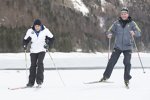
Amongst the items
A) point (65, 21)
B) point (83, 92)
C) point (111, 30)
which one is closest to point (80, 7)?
point (65, 21)

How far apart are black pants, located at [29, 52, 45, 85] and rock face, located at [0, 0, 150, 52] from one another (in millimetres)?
26000

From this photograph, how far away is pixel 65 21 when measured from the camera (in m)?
42.4

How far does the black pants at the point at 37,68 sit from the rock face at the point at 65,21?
26000mm

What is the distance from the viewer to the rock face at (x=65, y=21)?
131ft

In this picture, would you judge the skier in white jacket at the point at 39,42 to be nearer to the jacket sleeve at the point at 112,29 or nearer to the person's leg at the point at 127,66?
the jacket sleeve at the point at 112,29

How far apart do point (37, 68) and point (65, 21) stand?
2987cm

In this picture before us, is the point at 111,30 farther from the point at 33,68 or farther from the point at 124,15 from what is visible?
the point at 33,68

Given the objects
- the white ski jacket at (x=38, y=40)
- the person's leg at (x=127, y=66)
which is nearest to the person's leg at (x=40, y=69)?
the white ski jacket at (x=38, y=40)

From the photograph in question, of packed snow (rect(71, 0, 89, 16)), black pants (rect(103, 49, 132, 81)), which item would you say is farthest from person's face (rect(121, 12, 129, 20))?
packed snow (rect(71, 0, 89, 16))

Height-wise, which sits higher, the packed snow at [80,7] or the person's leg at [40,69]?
the packed snow at [80,7]

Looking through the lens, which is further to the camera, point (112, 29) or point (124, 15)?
point (112, 29)

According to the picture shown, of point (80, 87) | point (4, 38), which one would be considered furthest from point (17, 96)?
point (4, 38)

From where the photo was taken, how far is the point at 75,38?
42.3m

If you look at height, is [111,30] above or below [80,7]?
below
